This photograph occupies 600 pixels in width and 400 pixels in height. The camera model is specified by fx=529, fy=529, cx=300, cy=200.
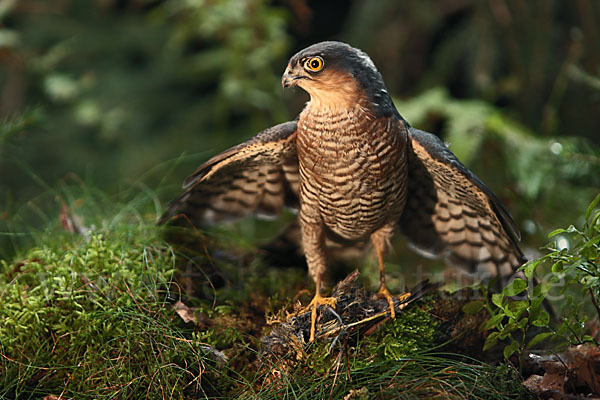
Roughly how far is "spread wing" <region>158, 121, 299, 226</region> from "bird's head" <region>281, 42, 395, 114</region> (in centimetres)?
27

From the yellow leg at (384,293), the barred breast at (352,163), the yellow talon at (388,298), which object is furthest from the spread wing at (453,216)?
the yellow talon at (388,298)

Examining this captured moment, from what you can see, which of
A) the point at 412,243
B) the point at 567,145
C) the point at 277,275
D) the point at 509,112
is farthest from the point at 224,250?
the point at 509,112

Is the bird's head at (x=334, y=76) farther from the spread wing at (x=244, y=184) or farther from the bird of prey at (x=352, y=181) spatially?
the spread wing at (x=244, y=184)

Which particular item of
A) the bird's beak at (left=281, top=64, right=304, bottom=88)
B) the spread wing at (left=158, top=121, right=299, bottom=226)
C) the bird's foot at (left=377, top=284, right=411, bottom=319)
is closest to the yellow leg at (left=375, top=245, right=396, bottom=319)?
the bird's foot at (left=377, top=284, right=411, bottom=319)

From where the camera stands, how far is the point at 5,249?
2750 millimetres

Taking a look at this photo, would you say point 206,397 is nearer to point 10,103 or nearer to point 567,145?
point 567,145

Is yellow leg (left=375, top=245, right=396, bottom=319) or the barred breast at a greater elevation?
the barred breast

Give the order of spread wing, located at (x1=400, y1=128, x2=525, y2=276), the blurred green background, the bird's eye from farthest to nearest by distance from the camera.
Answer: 1. the blurred green background
2. spread wing, located at (x1=400, y1=128, x2=525, y2=276)
3. the bird's eye

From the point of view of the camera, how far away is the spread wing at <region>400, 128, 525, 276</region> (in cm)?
217

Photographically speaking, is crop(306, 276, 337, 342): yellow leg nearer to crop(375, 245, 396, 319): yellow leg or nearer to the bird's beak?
crop(375, 245, 396, 319): yellow leg

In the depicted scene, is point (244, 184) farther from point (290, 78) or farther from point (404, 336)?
point (404, 336)

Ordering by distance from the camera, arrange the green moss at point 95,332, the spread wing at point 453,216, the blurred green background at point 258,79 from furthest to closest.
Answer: the blurred green background at point 258,79 < the spread wing at point 453,216 < the green moss at point 95,332

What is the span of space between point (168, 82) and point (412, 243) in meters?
3.38

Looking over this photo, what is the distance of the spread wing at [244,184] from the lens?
92.0 inches
